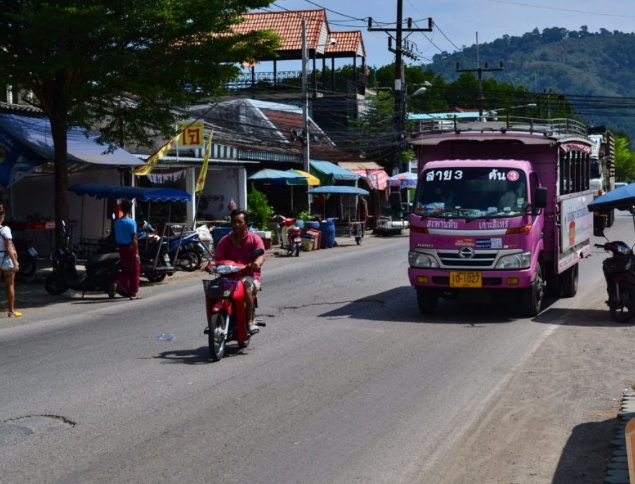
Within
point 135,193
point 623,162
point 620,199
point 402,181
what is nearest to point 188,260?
point 135,193

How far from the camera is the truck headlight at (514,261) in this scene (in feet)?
46.8

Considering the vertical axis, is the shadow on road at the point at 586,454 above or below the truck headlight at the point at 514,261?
below

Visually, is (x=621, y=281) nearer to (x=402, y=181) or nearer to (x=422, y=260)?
(x=422, y=260)

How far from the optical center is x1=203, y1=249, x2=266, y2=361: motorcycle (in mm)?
10742

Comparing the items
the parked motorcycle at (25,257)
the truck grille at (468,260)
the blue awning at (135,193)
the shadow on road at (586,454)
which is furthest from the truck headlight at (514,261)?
the parked motorcycle at (25,257)

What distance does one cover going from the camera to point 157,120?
21.6 m

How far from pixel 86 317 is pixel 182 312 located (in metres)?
1.60

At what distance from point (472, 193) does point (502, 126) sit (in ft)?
6.36

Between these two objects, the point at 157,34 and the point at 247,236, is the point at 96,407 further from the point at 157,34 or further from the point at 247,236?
the point at 157,34

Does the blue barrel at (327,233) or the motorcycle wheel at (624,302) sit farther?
the blue barrel at (327,233)

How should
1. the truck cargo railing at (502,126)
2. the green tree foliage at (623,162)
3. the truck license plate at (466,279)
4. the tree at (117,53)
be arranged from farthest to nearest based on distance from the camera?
1. the green tree foliage at (623,162)
2. the tree at (117,53)
3. the truck cargo railing at (502,126)
4. the truck license plate at (466,279)

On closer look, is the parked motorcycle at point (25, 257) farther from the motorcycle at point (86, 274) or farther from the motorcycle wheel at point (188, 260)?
the motorcycle wheel at point (188, 260)

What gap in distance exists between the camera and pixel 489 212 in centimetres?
1453

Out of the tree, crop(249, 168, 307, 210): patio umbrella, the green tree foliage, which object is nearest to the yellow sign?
the tree
